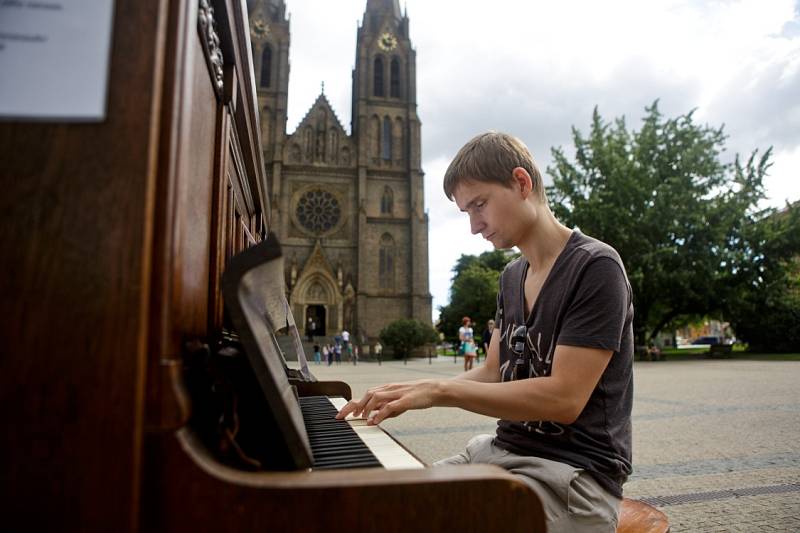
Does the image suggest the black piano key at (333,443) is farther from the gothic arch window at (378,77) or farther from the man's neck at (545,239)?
the gothic arch window at (378,77)

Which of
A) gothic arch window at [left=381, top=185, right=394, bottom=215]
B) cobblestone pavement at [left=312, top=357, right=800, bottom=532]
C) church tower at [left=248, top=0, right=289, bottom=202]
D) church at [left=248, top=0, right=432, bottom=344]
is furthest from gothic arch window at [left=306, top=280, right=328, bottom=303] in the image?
cobblestone pavement at [left=312, top=357, right=800, bottom=532]

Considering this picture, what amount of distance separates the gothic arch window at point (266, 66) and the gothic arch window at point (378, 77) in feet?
22.6

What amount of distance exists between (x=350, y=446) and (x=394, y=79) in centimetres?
3580

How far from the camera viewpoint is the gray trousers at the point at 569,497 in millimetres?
1194

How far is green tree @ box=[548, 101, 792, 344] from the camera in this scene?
2120 cm

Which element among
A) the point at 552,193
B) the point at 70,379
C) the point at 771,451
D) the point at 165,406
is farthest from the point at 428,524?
the point at 552,193

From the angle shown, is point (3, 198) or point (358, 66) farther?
point (358, 66)

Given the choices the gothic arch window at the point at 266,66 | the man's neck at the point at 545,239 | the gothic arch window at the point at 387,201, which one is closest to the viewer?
the man's neck at the point at 545,239

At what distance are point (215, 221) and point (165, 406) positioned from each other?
748mm

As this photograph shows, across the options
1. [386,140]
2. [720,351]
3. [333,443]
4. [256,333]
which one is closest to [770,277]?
[720,351]

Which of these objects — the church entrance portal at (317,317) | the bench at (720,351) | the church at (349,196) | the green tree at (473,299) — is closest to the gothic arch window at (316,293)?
the church at (349,196)

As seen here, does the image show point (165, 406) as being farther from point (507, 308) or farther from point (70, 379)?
point (507, 308)

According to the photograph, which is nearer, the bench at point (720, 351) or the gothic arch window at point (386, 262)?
the bench at point (720, 351)

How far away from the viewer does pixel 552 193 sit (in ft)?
80.2
